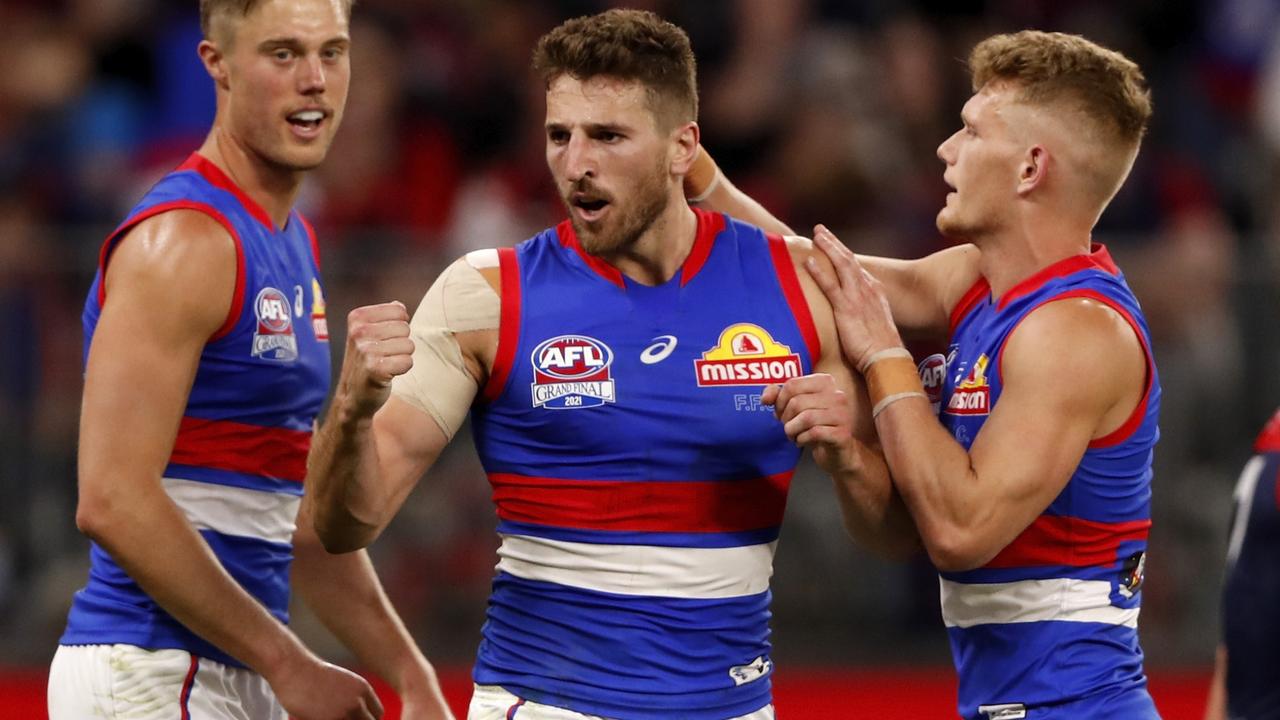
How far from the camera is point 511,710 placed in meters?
4.11

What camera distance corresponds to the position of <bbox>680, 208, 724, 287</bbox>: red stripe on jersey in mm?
4328

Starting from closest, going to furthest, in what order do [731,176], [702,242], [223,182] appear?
1. [702,242]
2. [223,182]
3. [731,176]

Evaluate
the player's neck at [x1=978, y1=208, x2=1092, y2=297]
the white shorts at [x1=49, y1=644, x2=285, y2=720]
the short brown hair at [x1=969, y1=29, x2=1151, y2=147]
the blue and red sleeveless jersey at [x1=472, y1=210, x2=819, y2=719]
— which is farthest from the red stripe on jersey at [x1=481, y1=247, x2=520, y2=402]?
the short brown hair at [x1=969, y1=29, x2=1151, y2=147]

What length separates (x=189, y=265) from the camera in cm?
421

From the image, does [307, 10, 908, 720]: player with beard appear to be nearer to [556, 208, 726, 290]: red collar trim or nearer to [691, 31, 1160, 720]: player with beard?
[556, 208, 726, 290]: red collar trim

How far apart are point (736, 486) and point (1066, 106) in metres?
1.27

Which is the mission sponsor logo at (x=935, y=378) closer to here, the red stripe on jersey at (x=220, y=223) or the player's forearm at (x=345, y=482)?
the player's forearm at (x=345, y=482)

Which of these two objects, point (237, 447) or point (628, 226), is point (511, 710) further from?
point (628, 226)

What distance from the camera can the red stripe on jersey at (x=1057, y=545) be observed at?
420 centimetres

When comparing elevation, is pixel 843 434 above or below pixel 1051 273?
below

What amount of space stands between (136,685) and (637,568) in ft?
4.21

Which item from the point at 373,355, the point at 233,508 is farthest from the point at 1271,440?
the point at 233,508

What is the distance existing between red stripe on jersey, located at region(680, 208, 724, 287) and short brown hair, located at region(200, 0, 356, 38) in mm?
1320

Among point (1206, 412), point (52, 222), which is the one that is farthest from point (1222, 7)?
point (52, 222)
